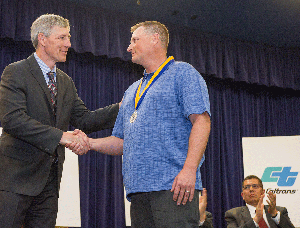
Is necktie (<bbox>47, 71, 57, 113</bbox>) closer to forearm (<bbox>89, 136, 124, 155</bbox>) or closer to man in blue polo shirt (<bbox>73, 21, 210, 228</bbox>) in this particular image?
forearm (<bbox>89, 136, 124, 155</bbox>)

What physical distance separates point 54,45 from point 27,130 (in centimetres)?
72

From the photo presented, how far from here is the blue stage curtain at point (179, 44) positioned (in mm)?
4766

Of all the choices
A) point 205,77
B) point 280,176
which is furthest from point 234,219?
point 205,77

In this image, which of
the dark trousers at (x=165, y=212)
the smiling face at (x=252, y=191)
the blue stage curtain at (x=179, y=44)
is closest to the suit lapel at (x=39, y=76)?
the dark trousers at (x=165, y=212)

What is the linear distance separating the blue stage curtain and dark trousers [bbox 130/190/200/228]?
3618mm

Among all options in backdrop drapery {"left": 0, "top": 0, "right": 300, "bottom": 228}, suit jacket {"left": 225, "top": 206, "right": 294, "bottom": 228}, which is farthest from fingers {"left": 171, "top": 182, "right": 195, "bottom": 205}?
backdrop drapery {"left": 0, "top": 0, "right": 300, "bottom": 228}

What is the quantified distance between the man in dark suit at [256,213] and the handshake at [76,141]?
8.15 ft

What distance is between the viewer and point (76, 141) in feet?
7.83

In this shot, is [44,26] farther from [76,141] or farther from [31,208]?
[31,208]

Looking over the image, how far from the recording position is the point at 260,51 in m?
6.64

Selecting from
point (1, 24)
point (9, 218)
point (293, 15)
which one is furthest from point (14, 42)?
point (293, 15)

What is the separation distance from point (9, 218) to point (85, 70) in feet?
12.6

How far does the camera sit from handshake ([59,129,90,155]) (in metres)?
2.22

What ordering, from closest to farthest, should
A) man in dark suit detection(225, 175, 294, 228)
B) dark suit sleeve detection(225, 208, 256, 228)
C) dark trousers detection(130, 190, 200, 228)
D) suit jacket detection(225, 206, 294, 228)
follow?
dark trousers detection(130, 190, 200, 228) < man in dark suit detection(225, 175, 294, 228) < suit jacket detection(225, 206, 294, 228) < dark suit sleeve detection(225, 208, 256, 228)
